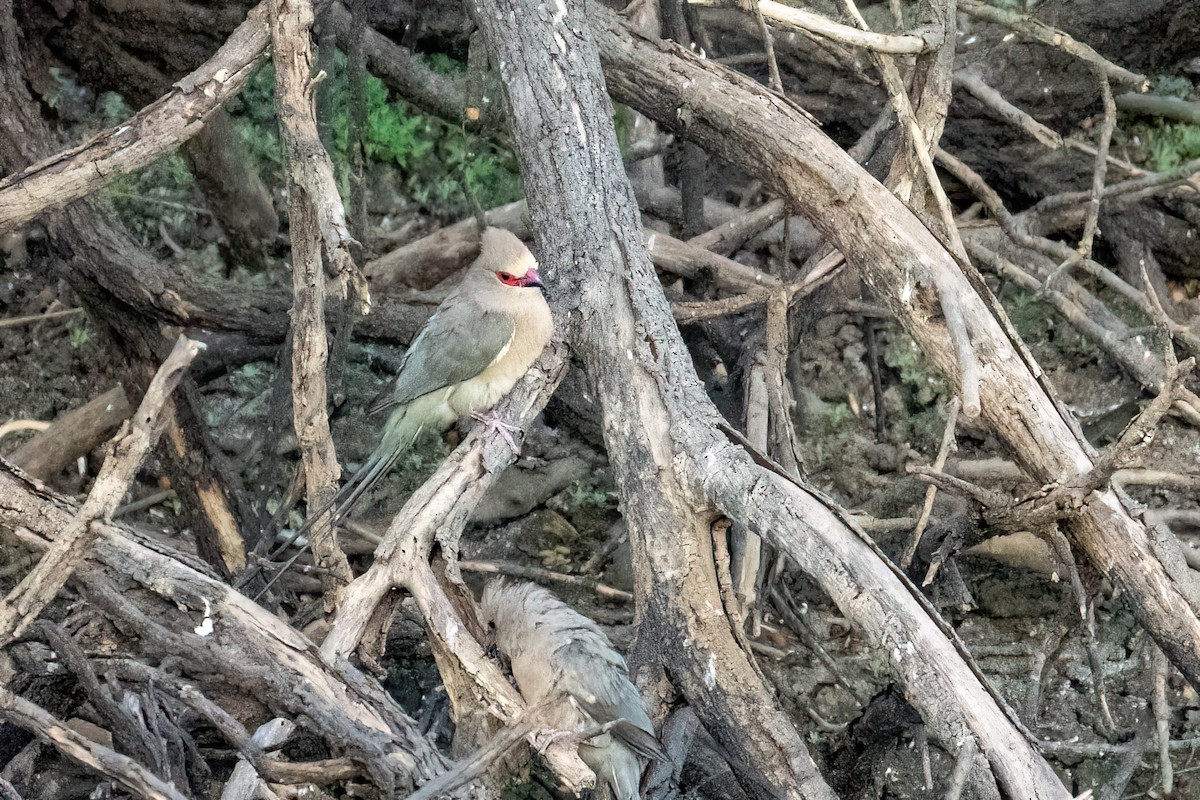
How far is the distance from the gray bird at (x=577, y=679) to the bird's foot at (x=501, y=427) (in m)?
0.52

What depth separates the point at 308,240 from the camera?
3209 millimetres

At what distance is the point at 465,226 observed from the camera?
16.3 feet

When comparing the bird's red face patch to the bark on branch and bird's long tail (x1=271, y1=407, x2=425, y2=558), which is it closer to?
bird's long tail (x1=271, y1=407, x2=425, y2=558)

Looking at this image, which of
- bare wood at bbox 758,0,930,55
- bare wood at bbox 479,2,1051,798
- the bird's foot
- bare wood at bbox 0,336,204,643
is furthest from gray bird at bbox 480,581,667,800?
bare wood at bbox 758,0,930,55

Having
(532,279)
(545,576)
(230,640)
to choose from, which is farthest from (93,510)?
(545,576)

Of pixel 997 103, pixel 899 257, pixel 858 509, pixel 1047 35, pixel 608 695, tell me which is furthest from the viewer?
pixel 997 103

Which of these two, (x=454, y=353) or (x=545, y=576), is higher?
(x=454, y=353)

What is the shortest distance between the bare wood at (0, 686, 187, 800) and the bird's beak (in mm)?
1819

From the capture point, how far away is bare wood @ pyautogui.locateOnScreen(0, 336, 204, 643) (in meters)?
2.29

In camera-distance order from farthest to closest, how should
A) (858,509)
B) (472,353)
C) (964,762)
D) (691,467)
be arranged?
(858,509), (472,353), (691,467), (964,762)

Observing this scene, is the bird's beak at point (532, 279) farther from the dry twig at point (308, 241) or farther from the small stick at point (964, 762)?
the small stick at point (964, 762)

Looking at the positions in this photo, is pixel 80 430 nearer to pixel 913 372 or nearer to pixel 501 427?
pixel 501 427

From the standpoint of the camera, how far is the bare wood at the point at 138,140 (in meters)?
2.96

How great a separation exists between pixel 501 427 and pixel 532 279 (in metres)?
0.59
